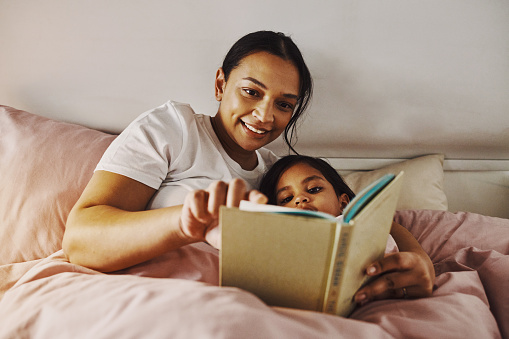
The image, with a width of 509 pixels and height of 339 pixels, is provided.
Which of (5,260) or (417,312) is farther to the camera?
(5,260)

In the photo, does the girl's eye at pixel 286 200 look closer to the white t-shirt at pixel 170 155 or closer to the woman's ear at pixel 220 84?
the white t-shirt at pixel 170 155

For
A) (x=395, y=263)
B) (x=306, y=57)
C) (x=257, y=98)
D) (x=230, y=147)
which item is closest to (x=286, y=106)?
(x=257, y=98)

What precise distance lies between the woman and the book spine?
0.51 ft

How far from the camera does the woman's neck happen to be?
114 cm

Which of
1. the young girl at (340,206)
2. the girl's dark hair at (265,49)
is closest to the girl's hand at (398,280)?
the young girl at (340,206)

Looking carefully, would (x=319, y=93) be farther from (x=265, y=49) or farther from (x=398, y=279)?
(x=398, y=279)

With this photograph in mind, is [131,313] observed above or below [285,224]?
below

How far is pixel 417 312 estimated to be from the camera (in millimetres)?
682

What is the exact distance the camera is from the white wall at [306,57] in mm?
1400

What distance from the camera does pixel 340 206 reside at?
1162 millimetres

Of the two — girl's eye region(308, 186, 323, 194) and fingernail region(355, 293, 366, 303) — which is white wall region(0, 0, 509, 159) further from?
fingernail region(355, 293, 366, 303)

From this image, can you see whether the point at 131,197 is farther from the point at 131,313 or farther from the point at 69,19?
the point at 69,19

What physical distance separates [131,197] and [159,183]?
87 millimetres

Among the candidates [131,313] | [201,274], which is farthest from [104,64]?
[131,313]
